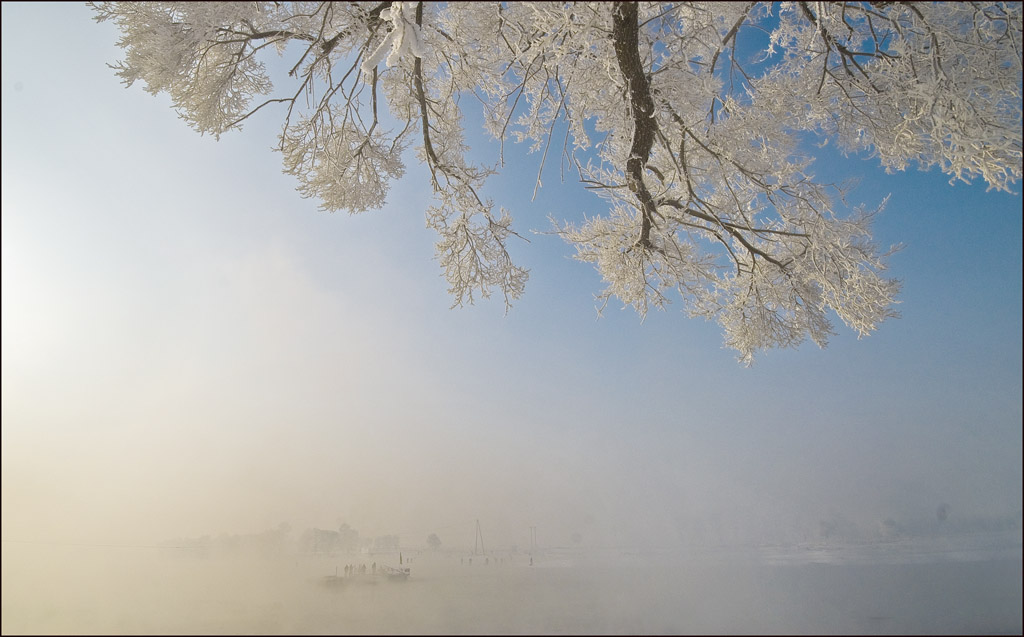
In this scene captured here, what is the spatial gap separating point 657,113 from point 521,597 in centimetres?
379

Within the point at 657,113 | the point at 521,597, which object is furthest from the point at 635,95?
the point at 521,597

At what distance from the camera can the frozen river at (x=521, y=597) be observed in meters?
3.18

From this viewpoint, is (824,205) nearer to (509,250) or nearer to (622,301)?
(622,301)

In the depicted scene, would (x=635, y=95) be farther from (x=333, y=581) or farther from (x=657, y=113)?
(x=333, y=581)

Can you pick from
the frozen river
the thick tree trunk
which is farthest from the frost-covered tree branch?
the frozen river

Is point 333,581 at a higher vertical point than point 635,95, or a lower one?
lower

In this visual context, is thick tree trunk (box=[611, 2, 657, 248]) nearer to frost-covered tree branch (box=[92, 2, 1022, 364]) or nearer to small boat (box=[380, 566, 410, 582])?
frost-covered tree branch (box=[92, 2, 1022, 364])

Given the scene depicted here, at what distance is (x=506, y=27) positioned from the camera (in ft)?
10.4

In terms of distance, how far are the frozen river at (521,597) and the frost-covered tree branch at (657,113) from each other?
2005mm

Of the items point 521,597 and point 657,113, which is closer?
point 657,113

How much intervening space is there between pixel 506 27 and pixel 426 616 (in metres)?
4.18

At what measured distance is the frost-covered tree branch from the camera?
8.29ft

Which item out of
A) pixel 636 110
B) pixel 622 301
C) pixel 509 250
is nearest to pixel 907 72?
pixel 636 110

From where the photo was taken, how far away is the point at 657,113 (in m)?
2.94
